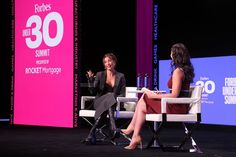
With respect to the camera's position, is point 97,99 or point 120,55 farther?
point 120,55

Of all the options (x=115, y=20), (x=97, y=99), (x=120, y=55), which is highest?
(x=115, y=20)

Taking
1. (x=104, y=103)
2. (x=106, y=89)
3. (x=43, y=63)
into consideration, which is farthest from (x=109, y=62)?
(x=43, y=63)

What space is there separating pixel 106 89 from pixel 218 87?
3.05 meters

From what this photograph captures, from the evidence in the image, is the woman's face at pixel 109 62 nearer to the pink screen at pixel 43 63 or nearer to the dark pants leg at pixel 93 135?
the dark pants leg at pixel 93 135

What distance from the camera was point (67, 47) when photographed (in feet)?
30.7

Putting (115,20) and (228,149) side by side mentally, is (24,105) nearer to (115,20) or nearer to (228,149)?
(115,20)

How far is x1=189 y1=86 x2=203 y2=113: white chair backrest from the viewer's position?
5586 mm

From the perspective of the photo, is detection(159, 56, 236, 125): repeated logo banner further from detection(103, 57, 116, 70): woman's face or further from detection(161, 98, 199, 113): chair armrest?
detection(161, 98, 199, 113): chair armrest

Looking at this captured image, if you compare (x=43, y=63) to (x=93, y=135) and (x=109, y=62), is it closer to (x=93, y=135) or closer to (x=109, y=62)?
(x=109, y=62)

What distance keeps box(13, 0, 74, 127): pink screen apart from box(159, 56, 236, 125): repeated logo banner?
7.79 feet

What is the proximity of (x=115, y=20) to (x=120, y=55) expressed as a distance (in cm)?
73

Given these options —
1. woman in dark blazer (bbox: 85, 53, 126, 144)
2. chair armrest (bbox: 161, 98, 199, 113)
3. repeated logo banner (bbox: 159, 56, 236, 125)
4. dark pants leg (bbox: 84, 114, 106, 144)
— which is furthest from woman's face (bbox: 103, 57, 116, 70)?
repeated logo banner (bbox: 159, 56, 236, 125)

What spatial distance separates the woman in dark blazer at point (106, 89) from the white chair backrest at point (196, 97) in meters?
1.00

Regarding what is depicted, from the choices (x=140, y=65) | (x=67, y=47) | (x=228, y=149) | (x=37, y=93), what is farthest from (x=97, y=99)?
(x=140, y=65)
